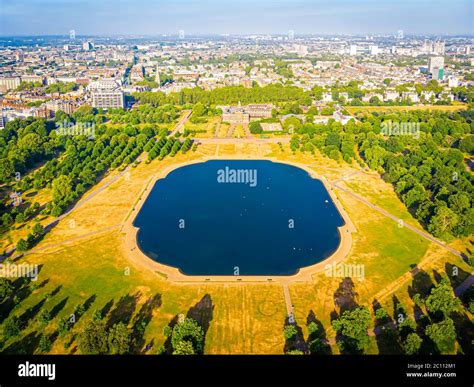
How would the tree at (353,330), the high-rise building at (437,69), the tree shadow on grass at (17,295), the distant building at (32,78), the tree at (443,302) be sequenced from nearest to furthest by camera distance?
the tree at (353,330) → the tree at (443,302) → the tree shadow on grass at (17,295) → the distant building at (32,78) → the high-rise building at (437,69)

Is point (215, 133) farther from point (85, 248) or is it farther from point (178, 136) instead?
point (85, 248)

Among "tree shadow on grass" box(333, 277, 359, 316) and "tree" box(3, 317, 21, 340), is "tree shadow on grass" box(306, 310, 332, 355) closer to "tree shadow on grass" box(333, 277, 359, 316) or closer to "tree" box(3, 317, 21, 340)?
"tree shadow on grass" box(333, 277, 359, 316)

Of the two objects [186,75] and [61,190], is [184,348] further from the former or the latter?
[186,75]

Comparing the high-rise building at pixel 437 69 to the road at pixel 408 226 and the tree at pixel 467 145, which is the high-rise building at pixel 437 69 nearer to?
the tree at pixel 467 145

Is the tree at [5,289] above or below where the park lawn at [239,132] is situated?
below

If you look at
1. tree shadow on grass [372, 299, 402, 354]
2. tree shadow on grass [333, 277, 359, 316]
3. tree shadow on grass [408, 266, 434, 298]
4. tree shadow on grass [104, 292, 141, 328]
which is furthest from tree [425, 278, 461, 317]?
tree shadow on grass [104, 292, 141, 328]

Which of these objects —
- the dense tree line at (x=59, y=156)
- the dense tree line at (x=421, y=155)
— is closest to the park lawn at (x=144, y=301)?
the dense tree line at (x=59, y=156)
